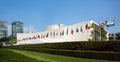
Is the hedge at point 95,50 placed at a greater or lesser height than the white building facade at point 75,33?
lesser

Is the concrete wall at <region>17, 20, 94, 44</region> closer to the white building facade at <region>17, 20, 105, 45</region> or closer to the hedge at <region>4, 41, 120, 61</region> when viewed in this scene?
the white building facade at <region>17, 20, 105, 45</region>

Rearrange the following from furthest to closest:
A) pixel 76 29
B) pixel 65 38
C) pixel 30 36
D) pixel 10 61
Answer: pixel 30 36 < pixel 65 38 < pixel 76 29 < pixel 10 61

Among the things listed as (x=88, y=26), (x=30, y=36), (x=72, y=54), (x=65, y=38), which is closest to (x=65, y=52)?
(x=72, y=54)

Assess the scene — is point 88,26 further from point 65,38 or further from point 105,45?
point 105,45

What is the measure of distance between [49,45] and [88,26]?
8426 mm

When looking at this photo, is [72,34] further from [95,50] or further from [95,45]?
[95,50]

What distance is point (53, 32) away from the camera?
66.5 m

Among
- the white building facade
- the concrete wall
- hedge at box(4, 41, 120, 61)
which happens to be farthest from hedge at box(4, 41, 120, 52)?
the concrete wall

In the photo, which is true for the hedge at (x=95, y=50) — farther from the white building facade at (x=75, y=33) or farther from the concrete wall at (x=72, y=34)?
the concrete wall at (x=72, y=34)

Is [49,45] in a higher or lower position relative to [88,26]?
lower

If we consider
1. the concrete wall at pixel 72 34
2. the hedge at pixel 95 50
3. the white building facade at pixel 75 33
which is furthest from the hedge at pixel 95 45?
the concrete wall at pixel 72 34

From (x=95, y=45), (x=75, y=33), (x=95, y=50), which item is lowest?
(x=95, y=50)

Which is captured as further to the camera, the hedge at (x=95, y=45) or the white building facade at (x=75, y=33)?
the white building facade at (x=75, y=33)

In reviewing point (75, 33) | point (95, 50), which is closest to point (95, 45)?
point (95, 50)
